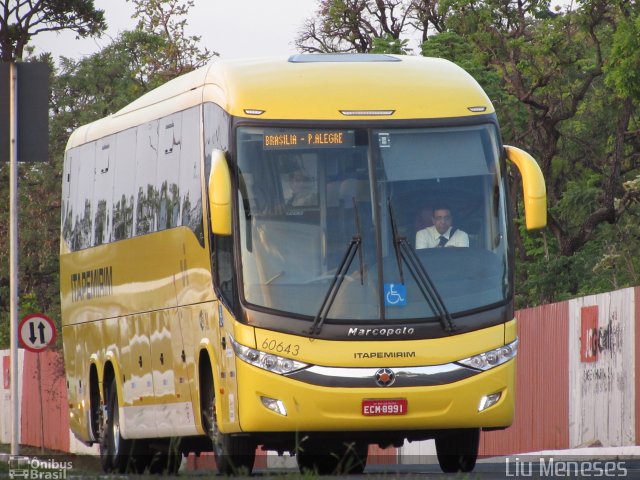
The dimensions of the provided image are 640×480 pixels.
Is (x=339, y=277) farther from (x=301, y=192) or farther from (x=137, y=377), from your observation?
(x=137, y=377)

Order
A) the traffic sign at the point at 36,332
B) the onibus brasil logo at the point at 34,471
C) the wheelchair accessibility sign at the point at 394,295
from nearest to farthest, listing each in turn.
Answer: the onibus brasil logo at the point at 34,471 → the wheelchair accessibility sign at the point at 394,295 → the traffic sign at the point at 36,332

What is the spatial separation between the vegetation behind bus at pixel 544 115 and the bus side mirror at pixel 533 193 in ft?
67.9

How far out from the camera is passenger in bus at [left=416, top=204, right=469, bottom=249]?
1437cm

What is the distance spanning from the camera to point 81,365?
2117 centimetres

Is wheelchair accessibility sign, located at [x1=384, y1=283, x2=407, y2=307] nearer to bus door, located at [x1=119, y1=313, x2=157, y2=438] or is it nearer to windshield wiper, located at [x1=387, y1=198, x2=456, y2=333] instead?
windshield wiper, located at [x1=387, y1=198, x2=456, y2=333]

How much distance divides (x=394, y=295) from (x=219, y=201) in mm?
1577

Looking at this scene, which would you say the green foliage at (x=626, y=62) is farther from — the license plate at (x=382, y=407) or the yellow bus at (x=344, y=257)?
the license plate at (x=382, y=407)

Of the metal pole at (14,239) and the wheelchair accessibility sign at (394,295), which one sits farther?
the metal pole at (14,239)

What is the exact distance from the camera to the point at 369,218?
47.1 feet

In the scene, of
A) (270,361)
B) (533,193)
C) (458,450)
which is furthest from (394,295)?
(458,450)

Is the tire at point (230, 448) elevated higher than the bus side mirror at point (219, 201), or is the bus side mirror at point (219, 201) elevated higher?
the bus side mirror at point (219, 201)

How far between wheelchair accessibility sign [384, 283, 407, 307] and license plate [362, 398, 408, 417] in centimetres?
76

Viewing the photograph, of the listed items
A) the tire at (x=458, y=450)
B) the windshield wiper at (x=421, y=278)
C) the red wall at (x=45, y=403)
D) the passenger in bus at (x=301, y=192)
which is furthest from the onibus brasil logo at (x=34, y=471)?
the red wall at (x=45, y=403)

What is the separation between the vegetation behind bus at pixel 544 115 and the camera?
136 feet
